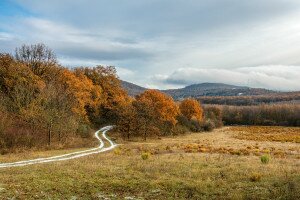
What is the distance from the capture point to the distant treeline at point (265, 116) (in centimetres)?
15388

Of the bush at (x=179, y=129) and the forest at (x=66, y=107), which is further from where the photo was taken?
the bush at (x=179, y=129)

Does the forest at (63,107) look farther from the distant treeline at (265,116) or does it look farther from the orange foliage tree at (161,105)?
the distant treeline at (265,116)

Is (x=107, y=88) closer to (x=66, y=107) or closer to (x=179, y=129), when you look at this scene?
(x=179, y=129)

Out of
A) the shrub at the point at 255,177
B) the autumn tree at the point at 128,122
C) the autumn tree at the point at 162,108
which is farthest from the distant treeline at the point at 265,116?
the shrub at the point at 255,177

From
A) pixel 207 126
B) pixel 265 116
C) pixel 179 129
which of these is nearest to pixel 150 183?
pixel 179 129

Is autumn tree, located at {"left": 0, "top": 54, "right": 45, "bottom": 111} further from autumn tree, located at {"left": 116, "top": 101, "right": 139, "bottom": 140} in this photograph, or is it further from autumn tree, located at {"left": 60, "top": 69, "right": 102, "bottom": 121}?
autumn tree, located at {"left": 116, "top": 101, "right": 139, "bottom": 140}

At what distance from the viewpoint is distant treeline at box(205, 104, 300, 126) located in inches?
6058

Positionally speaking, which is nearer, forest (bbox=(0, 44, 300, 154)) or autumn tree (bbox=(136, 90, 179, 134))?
forest (bbox=(0, 44, 300, 154))

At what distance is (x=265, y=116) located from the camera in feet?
527

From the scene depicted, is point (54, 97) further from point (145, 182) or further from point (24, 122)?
point (145, 182)

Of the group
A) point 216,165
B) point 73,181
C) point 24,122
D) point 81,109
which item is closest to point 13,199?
point 73,181

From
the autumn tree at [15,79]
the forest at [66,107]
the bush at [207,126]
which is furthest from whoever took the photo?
the bush at [207,126]

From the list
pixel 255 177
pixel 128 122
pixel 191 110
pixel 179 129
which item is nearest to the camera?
pixel 255 177

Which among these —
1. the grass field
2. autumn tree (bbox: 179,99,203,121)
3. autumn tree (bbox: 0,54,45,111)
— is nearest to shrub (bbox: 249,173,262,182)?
the grass field
